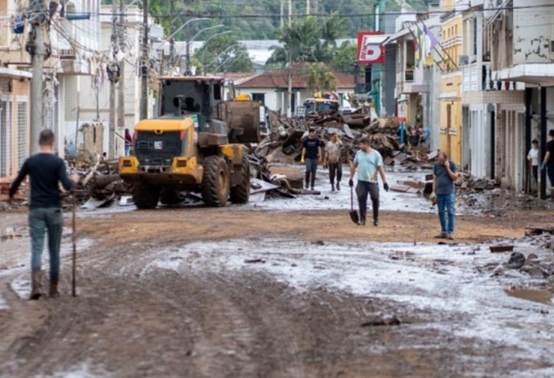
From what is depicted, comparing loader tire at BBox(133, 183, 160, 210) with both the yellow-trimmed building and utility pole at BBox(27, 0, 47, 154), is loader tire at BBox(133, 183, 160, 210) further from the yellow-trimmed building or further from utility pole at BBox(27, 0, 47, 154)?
the yellow-trimmed building

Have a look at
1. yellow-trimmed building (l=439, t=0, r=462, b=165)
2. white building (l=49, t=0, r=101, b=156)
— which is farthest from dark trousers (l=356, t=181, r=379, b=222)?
yellow-trimmed building (l=439, t=0, r=462, b=165)

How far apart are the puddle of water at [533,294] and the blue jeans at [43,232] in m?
5.12

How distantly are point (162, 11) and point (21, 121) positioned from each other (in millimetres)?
79076

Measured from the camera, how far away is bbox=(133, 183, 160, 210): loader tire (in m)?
30.5

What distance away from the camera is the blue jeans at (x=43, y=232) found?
43.9 ft

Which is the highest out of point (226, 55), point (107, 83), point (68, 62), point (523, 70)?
point (226, 55)

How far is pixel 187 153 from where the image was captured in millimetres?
29438

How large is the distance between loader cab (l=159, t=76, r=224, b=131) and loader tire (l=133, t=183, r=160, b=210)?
1.89 meters

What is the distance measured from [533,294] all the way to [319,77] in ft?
373

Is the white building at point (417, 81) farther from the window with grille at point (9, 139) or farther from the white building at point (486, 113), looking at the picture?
the window with grille at point (9, 139)

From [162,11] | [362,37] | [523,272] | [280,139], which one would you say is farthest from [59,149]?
[162,11]

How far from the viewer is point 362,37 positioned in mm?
102750

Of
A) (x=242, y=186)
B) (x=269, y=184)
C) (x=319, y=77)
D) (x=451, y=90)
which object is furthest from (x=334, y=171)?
(x=319, y=77)

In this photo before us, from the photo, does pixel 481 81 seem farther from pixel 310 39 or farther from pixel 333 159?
pixel 310 39
